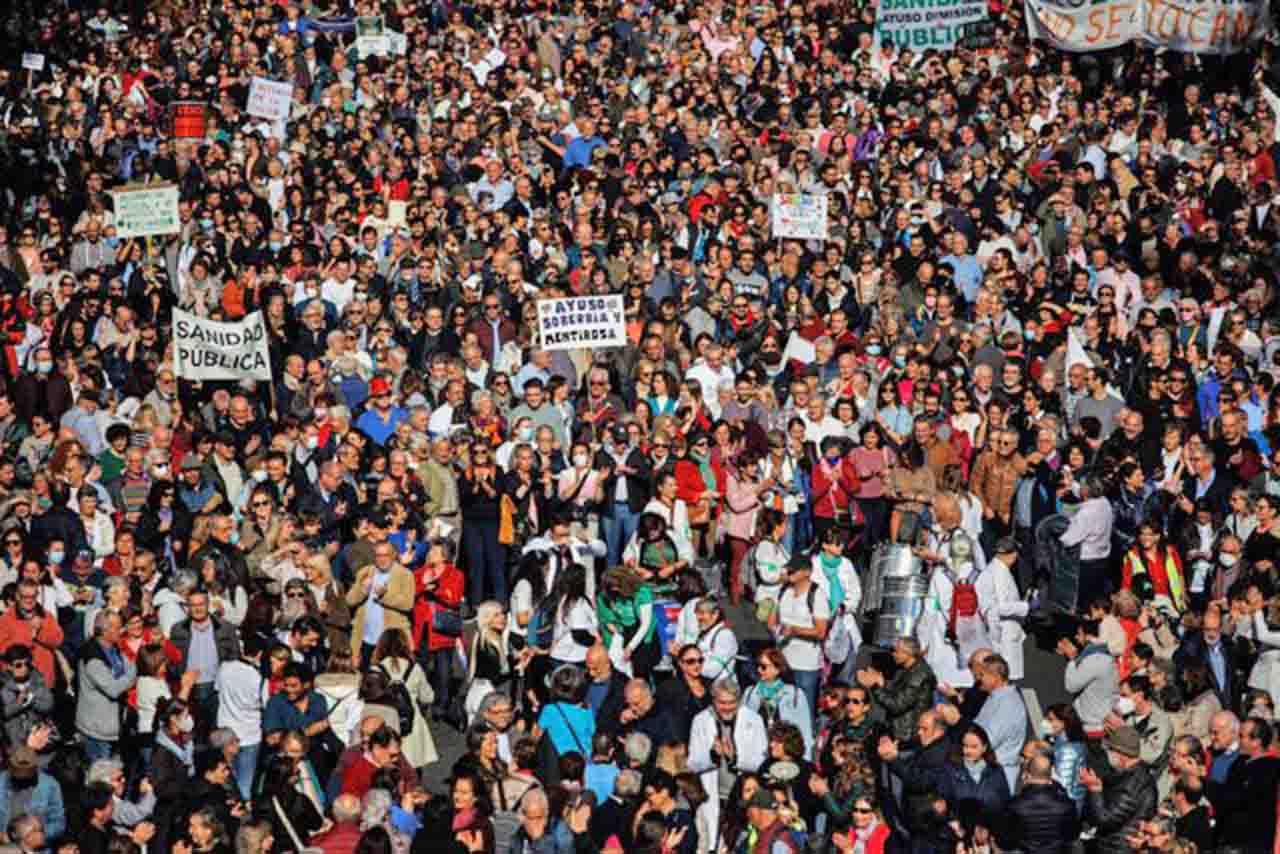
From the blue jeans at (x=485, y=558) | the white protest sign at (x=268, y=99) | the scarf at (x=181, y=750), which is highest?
the white protest sign at (x=268, y=99)

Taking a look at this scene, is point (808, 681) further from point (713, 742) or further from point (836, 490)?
point (836, 490)

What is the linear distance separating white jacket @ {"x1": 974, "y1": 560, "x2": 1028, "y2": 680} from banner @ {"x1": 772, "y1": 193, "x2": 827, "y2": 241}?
7.37m

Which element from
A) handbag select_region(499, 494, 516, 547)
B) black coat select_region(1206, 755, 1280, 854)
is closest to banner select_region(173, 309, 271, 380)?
handbag select_region(499, 494, 516, 547)

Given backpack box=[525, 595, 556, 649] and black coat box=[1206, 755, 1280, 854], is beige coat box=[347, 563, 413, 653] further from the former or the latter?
black coat box=[1206, 755, 1280, 854]

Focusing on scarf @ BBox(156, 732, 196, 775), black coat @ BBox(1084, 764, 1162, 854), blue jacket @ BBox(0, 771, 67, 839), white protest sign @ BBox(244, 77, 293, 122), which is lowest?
scarf @ BBox(156, 732, 196, 775)

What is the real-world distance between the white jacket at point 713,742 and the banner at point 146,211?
10.9 metres

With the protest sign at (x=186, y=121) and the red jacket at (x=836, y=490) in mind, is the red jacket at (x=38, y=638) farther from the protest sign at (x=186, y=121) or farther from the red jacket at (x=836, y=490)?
the protest sign at (x=186, y=121)

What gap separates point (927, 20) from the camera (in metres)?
27.2

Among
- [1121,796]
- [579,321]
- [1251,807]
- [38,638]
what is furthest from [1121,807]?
[579,321]

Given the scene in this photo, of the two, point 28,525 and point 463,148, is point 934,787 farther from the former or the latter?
point 463,148

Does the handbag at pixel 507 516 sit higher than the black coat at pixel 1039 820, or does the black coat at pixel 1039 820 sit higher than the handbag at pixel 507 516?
the black coat at pixel 1039 820

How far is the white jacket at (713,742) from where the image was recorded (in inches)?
503

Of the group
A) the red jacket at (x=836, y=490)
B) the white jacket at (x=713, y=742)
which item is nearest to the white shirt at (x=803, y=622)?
the white jacket at (x=713, y=742)

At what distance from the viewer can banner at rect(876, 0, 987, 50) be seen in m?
27.0
